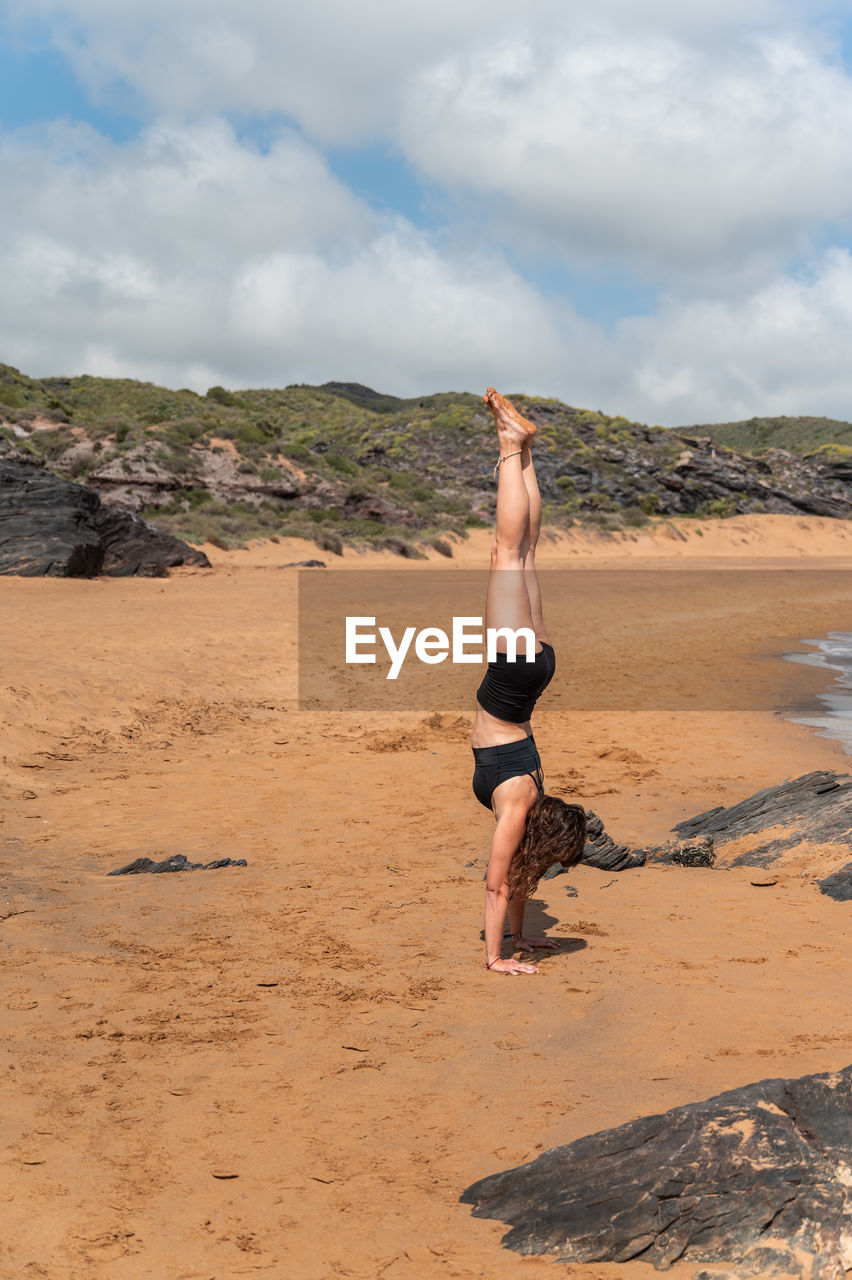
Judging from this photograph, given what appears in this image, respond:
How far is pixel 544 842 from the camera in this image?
181 inches

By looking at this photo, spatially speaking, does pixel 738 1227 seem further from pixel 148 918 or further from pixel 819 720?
pixel 819 720

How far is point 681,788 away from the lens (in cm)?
842

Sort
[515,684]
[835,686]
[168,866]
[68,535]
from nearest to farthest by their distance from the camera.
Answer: [515,684], [168,866], [835,686], [68,535]

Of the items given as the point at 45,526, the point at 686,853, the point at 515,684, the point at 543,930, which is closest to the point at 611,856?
the point at 686,853

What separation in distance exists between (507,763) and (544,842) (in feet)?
1.34

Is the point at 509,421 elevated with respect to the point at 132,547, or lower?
lower

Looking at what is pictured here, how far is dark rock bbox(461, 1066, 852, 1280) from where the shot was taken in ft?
7.93

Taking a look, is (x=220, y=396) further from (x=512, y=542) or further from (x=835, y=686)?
(x=512, y=542)

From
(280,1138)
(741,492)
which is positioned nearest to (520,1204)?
(280,1138)

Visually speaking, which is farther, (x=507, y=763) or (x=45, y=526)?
(x=45, y=526)

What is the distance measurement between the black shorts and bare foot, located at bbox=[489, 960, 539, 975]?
28.0 inches

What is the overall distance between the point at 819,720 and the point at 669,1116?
958cm

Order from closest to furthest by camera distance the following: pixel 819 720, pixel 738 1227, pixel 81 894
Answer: pixel 738 1227
pixel 81 894
pixel 819 720

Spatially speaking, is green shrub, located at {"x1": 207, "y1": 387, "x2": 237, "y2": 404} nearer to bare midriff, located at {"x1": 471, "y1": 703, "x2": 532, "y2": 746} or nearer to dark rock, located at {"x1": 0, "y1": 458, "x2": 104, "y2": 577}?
dark rock, located at {"x1": 0, "y1": 458, "x2": 104, "y2": 577}
